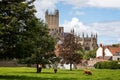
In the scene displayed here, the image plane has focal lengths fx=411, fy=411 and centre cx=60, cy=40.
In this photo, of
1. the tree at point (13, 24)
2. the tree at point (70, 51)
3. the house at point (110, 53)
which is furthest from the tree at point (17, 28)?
the house at point (110, 53)

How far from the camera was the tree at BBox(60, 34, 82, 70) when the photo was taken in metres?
91.1

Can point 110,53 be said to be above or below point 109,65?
above

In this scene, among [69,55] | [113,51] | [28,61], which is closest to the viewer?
[28,61]

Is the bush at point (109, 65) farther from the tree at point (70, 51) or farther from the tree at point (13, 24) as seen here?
the tree at point (13, 24)

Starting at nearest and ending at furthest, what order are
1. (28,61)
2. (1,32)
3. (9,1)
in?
(1,32) → (9,1) → (28,61)

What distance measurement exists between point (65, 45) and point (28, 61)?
19.0 meters

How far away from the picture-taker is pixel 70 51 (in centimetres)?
9106

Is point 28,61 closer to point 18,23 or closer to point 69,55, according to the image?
point 69,55

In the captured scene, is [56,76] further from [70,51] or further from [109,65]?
[109,65]

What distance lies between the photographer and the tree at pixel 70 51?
91125 mm

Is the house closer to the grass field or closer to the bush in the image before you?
the bush

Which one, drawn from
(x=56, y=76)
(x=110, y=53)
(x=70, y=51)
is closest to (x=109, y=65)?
(x=70, y=51)

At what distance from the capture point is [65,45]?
91.8m

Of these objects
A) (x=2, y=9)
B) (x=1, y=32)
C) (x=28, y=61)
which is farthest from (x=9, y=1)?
(x=28, y=61)
